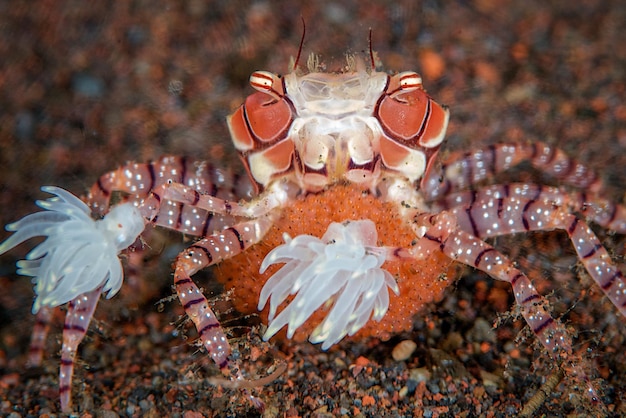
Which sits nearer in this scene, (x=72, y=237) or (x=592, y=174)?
(x=72, y=237)

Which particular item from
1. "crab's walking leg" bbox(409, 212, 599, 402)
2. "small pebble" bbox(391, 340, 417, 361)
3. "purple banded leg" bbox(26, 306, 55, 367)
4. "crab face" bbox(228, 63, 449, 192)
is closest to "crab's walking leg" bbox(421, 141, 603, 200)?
"crab face" bbox(228, 63, 449, 192)

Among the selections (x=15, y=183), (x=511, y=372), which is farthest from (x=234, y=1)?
(x=511, y=372)

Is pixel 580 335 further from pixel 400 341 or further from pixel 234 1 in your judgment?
pixel 234 1

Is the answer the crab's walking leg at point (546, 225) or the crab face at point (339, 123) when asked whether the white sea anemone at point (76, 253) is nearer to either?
the crab face at point (339, 123)

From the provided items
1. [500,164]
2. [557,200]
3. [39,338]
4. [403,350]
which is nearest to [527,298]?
[403,350]

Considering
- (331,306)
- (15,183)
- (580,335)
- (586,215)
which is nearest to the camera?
(331,306)

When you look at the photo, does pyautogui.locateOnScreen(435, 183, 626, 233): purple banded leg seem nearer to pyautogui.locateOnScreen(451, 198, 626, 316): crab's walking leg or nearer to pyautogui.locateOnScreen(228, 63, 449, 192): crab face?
pyautogui.locateOnScreen(451, 198, 626, 316): crab's walking leg
